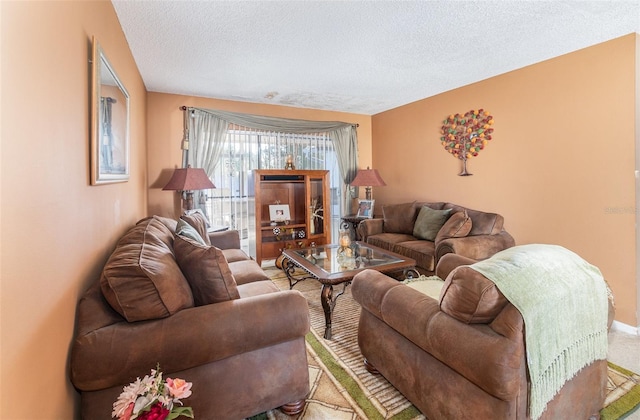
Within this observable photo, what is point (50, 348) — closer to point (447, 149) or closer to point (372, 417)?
point (372, 417)

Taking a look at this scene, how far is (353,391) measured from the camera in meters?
1.78

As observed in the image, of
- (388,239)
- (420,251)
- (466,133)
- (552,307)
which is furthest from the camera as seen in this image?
(388,239)

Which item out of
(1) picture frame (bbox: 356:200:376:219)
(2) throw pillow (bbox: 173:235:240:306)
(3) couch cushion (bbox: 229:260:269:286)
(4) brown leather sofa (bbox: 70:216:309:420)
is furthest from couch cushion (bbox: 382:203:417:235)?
Result: (2) throw pillow (bbox: 173:235:240:306)

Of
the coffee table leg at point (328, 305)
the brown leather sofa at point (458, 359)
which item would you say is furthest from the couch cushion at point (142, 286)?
the coffee table leg at point (328, 305)

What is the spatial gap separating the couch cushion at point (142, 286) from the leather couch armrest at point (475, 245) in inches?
96.9

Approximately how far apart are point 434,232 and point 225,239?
2.42 metres

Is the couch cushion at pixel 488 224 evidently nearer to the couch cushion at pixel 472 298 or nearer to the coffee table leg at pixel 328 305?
the coffee table leg at pixel 328 305

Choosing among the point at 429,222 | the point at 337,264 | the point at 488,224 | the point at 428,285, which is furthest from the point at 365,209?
the point at 428,285

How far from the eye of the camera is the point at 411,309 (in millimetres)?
1517

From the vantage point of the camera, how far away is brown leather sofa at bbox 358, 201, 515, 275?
3092 millimetres

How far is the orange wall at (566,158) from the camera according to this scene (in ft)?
8.25

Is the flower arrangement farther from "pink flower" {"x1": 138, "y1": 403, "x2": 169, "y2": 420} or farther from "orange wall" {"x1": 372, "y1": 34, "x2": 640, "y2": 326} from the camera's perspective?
"orange wall" {"x1": 372, "y1": 34, "x2": 640, "y2": 326}

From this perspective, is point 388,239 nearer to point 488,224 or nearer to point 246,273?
point 488,224

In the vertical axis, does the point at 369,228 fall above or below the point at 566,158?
below
